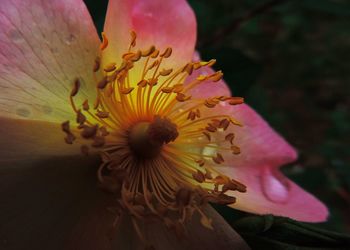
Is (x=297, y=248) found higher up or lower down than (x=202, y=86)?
lower down

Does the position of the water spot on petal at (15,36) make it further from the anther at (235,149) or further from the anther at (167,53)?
the anther at (235,149)

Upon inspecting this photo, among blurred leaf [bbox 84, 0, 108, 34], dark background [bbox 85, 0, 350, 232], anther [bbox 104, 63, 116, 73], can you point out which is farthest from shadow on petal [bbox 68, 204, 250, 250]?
blurred leaf [bbox 84, 0, 108, 34]

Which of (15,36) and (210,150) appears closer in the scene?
(15,36)

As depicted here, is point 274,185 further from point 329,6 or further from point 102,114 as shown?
point 329,6

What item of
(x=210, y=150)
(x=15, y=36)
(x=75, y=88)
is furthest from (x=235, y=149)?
(x=15, y=36)

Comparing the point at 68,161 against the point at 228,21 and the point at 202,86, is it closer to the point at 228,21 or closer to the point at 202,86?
the point at 202,86

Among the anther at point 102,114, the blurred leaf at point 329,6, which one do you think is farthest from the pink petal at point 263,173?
the blurred leaf at point 329,6

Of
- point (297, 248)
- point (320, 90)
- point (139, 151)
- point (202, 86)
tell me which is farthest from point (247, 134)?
point (320, 90)

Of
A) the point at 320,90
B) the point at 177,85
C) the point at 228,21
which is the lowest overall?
the point at 177,85
